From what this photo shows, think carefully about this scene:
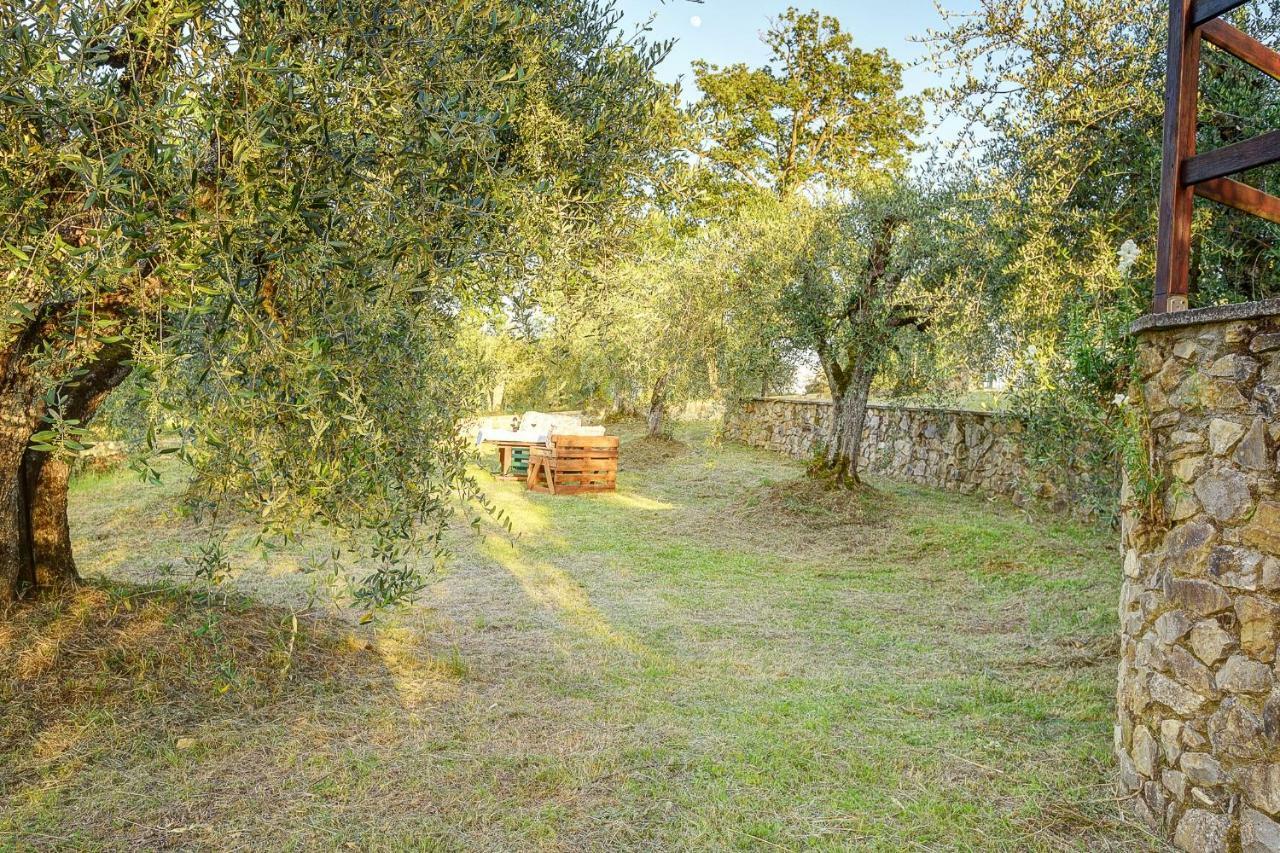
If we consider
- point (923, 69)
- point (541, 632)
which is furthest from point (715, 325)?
point (541, 632)

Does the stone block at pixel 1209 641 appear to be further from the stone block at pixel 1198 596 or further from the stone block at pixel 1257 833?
the stone block at pixel 1257 833

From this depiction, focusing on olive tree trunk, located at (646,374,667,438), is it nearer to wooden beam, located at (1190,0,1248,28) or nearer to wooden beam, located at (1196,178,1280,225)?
wooden beam, located at (1196,178,1280,225)

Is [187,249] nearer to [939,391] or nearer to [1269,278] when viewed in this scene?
[1269,278]

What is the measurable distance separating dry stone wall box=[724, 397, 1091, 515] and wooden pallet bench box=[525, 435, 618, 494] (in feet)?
7.15

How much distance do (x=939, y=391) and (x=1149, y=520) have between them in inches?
293

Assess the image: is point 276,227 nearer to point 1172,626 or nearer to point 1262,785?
point 1172,626

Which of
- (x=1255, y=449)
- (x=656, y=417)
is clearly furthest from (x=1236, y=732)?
(x=656, y=417)

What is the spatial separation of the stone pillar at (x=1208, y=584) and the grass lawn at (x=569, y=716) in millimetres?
365

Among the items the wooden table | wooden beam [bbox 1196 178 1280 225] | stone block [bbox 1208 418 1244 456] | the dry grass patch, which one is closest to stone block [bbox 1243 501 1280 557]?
stone block [bbox 1208 418 1244 456]

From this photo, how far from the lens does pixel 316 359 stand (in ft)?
9.75

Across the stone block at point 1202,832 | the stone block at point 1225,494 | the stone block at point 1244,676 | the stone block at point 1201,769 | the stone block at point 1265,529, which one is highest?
the stone block at point 1225,494

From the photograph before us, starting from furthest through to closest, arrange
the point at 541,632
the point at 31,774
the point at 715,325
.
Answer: the point at 715,325, the point at 541,632, the point at 31,774

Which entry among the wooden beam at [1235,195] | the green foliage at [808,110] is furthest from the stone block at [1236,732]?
the green foliage at [808,110]

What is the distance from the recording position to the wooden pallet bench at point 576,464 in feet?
43.8
